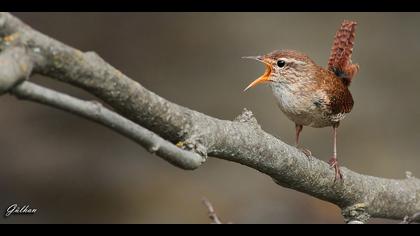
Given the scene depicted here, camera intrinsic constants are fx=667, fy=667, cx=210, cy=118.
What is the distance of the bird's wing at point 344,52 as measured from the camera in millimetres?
5281

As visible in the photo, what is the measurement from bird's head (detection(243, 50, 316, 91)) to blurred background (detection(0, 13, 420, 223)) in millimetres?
2768

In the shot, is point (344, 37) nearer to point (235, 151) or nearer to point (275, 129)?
point (235, 151)

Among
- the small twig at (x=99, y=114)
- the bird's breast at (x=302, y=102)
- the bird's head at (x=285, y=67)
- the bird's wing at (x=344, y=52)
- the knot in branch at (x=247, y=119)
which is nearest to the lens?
the small twig at (x=99, y=114)

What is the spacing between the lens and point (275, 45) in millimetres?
8945

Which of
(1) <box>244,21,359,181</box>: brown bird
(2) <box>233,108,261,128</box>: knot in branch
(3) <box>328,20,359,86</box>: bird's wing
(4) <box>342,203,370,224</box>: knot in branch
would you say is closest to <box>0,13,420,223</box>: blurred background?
(3) <box>328,20,359,86</box>: bird's wing

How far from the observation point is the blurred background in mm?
7715

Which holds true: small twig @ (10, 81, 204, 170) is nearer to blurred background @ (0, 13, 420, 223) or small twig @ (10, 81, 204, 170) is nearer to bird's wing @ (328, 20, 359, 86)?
bird's wing @ (328, 20, 359, 86)

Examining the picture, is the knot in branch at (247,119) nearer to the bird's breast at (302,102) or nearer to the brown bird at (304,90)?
the brown bird at (304,90)

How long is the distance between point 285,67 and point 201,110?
3.76 m

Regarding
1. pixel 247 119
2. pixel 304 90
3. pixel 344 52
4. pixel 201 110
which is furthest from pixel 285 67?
pixel 201 110

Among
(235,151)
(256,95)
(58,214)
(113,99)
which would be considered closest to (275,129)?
(256,95)

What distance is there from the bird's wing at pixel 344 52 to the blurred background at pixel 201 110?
8.25ft

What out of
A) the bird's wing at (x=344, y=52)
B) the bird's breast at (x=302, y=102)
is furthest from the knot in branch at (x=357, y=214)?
the bird's wing at (x=344, y=52)
